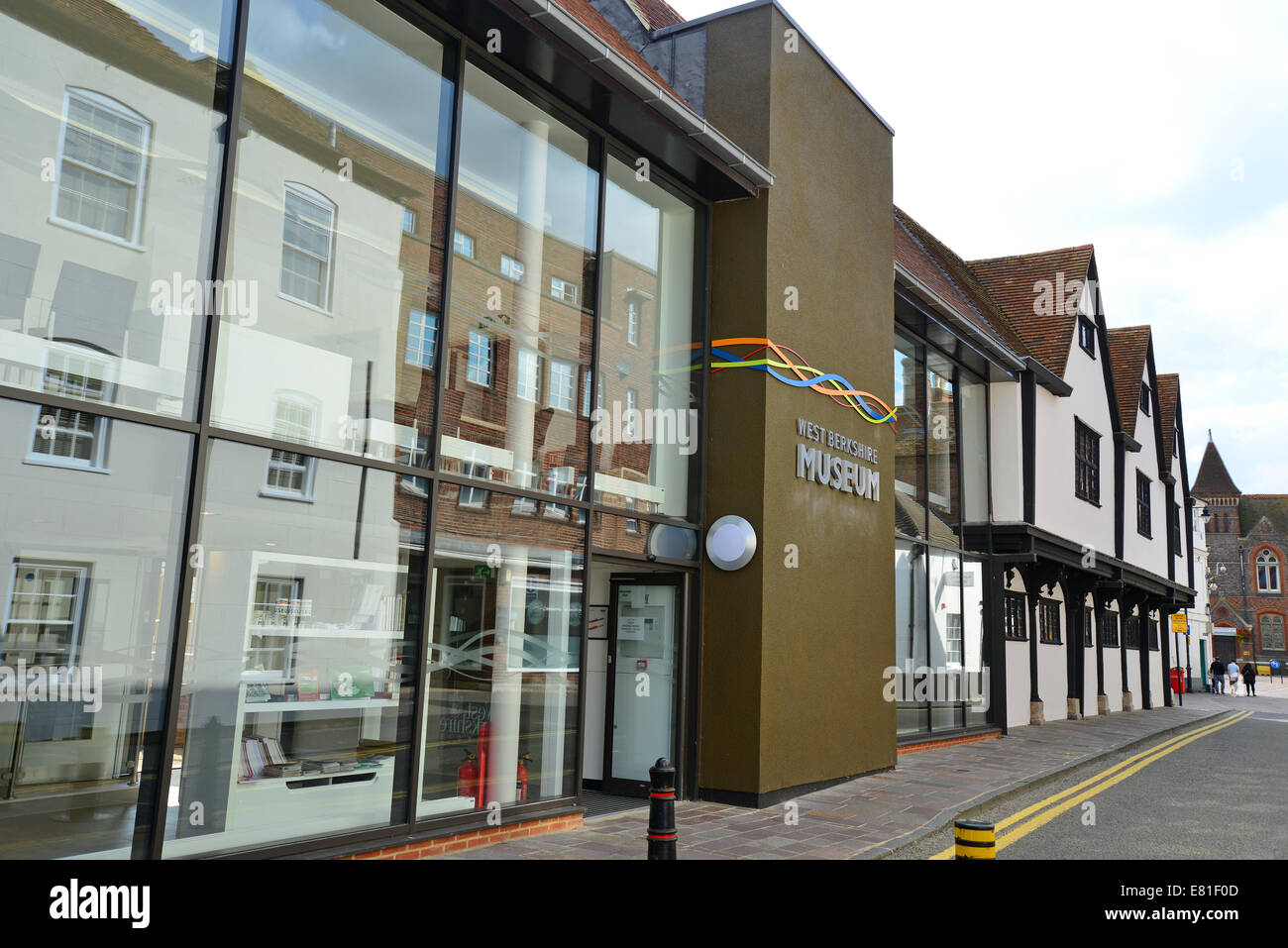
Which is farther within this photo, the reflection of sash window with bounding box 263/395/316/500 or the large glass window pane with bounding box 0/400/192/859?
the reflection of sash window with bounding box 263/395/316/500

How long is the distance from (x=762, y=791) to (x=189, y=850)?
18.2ft

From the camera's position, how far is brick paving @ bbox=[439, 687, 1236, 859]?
7.44 meters

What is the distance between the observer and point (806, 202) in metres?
11.2

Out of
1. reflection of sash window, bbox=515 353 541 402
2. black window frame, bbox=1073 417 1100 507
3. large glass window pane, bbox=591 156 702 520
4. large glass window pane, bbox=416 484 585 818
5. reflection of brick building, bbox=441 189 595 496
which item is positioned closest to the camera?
large glass window pane, bbox=416 484 585 818

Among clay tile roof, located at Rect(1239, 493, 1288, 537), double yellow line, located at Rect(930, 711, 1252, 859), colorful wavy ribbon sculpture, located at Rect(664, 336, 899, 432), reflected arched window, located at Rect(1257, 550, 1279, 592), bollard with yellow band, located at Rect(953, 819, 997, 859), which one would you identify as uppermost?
clay tile roof, located at Rect(1239, 493, 1288, 537)

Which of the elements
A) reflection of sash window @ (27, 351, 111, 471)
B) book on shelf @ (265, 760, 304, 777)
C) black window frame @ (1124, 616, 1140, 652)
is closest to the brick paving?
book on shelf @ (265, 760, 304, 777)

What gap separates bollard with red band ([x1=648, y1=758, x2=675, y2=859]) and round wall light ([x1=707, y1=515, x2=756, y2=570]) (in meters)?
4.30

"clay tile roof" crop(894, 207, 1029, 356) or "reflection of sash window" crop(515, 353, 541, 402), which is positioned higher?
"clay tile roof" crop(894, 207, 1029, 356)

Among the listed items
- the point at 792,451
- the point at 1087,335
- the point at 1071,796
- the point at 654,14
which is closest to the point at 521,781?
the point at 792,451

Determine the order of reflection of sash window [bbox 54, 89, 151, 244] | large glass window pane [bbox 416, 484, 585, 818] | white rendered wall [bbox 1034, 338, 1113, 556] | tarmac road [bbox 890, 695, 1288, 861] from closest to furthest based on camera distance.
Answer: reflection of sash window [bbox 54, 89, 151, 244] < large glass window pane [bbox 416, 484, 585, 818] < tarmac road [bbox 890, 695, 1288, 861] < white rendered wall [bbox 1034, 338, 1113, 556]

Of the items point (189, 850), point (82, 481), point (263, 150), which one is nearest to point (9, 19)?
point (263, 150)

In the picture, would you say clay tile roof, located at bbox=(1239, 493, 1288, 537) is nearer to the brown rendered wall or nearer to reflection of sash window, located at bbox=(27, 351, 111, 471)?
the brown rendered wall

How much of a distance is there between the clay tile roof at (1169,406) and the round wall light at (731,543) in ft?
92.2

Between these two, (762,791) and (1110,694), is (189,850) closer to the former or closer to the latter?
(762,791)
